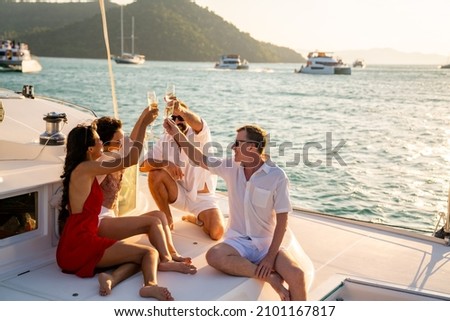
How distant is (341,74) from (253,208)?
72.2 metres

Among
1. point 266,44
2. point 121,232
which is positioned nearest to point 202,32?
point 266,44

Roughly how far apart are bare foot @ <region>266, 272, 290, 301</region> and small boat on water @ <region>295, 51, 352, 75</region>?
230 ft

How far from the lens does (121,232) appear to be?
3545 mm

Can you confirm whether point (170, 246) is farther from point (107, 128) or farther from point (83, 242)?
point (107, 128)

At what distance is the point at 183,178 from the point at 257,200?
44.4 inches

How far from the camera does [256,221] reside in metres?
3.46

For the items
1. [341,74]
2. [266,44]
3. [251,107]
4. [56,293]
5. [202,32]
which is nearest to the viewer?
[56,293]

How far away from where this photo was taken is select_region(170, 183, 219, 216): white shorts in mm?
4316

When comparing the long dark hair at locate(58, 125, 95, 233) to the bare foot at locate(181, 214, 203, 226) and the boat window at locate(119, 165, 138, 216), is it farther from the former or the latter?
the bare foot at locate(181, 214, 203, 226)

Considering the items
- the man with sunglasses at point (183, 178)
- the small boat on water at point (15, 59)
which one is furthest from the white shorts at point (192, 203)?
the small boat on water at point (15, 59)

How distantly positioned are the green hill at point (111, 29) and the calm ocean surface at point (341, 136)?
40.9m

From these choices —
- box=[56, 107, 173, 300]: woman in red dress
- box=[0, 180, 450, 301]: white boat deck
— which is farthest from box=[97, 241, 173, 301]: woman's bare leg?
box=[0, 180, 450, 301]: white boat deck

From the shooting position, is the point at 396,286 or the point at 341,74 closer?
the point at 396,286

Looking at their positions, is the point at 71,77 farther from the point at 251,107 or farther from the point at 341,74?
the point at 341,74
